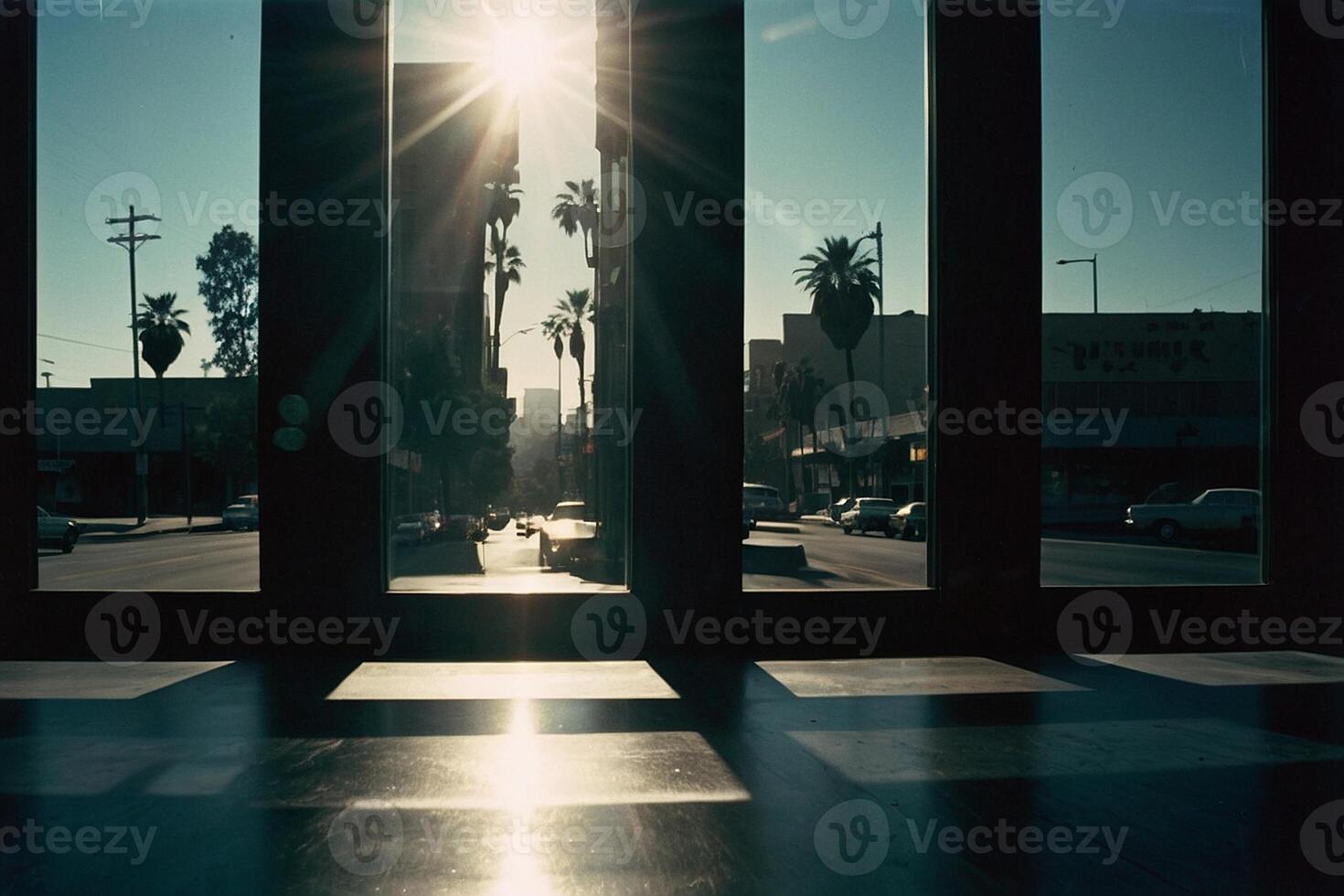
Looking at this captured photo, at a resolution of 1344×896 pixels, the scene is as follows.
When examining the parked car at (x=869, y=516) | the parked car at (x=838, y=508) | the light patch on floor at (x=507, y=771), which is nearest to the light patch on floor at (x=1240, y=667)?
the parked car at (x=869, y=516)

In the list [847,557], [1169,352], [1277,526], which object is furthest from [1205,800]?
[1169,352]

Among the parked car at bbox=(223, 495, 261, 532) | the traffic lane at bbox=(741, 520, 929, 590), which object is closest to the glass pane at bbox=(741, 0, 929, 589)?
the traffic lane at bbox=(741, 520, 929, 590)

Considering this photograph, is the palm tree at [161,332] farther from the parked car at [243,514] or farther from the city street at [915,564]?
the city street at [915,564]

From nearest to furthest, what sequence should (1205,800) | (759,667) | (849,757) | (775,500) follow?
(1205,800) → (849,757) → (759,667) → (775,500)

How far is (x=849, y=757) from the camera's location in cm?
679

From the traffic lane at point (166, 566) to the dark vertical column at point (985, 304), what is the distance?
23.5ft

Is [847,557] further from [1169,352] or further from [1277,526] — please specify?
[1169,352]

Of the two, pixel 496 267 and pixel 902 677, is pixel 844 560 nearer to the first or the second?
pixel 902 677

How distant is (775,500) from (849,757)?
279 inches

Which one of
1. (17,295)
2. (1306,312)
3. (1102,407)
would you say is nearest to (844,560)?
(1102,407)

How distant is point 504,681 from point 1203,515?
399 inches

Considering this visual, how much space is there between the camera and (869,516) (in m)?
13.2

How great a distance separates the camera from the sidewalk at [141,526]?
11.7 metres

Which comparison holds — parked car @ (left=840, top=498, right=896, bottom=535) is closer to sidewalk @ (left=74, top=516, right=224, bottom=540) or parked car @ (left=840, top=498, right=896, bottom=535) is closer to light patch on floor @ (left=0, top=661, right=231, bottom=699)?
light patch on floor @ (left=0, top=661, right=231, bottom=699)
